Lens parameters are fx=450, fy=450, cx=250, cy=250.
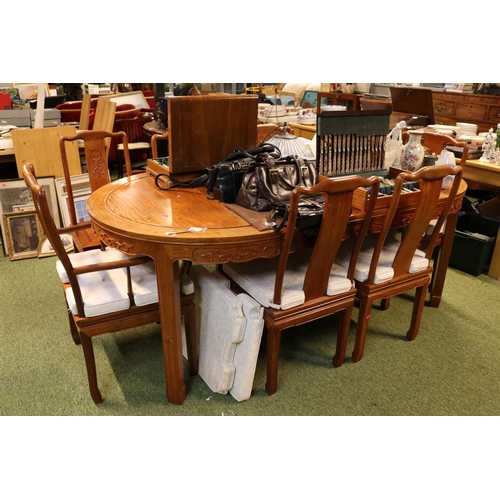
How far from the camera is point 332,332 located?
2480mm

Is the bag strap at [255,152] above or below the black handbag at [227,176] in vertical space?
above

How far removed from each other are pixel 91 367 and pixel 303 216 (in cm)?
106

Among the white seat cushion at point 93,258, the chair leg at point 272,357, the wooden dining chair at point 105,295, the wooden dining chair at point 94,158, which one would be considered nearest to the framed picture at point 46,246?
the wooden dining chair at point 94,158

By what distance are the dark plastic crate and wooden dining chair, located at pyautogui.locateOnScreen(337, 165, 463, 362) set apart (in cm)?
99

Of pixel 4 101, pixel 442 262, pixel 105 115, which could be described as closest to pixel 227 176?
pixel 442 262

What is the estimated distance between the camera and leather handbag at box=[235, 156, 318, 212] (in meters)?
1.83

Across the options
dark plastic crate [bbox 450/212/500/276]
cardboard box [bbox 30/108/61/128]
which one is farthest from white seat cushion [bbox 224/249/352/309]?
cardboard box [bbox 30/108/61/128]

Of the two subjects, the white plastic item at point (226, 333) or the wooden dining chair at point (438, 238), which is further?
the wooden dining chair at point (438, 238)

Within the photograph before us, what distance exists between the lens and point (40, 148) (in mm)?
3314

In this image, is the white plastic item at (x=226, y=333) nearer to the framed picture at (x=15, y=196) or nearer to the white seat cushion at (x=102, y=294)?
the white seat cushion at (x=102, y=294)

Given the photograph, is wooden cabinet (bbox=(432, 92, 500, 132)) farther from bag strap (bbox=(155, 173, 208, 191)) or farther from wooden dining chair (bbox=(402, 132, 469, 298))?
bag strap (bbox=(155, 173, 208, 191))

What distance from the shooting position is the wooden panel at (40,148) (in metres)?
3.25

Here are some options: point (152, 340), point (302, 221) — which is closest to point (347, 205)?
point (302, 221)

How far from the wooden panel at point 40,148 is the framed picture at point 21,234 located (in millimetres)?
324
